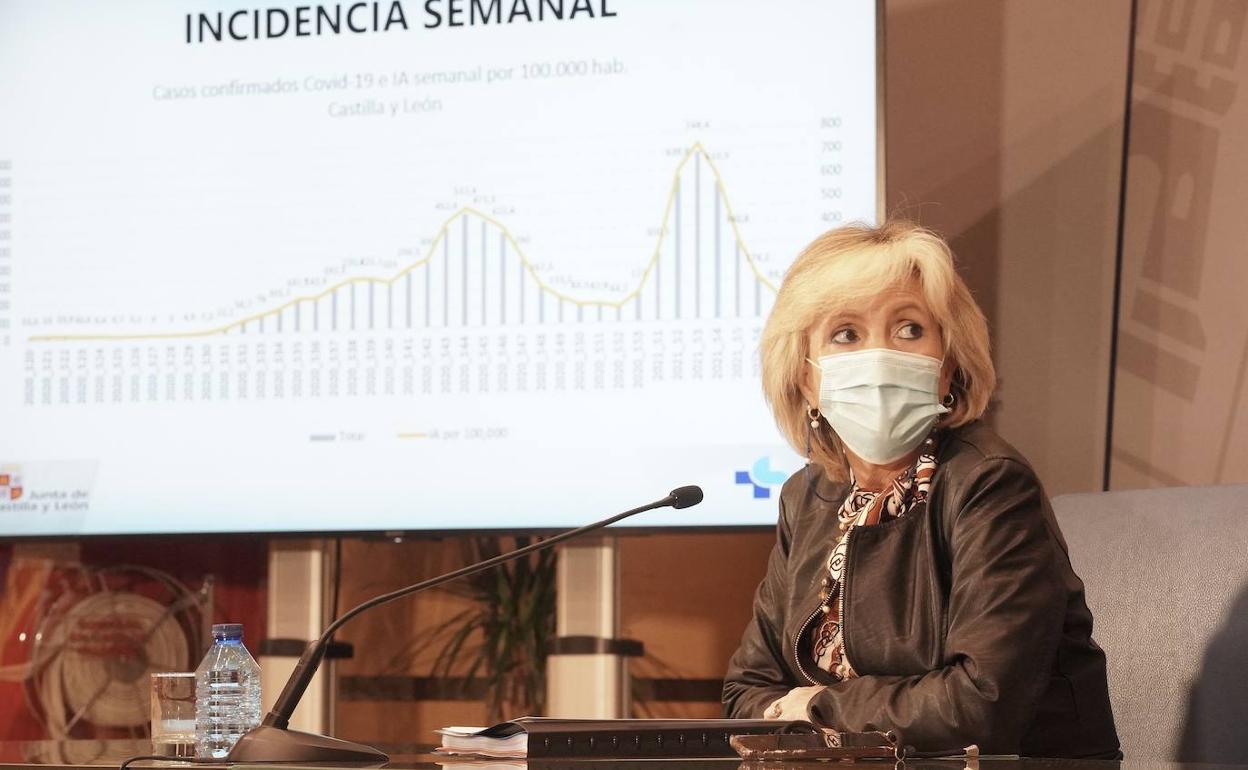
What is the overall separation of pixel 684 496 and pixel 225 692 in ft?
2.28

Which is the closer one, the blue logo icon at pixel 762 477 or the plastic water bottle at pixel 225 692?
the plastic water bottle at pixel 225 692

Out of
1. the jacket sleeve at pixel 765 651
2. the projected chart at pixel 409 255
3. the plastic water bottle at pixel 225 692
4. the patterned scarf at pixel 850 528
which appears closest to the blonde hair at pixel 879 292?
the patterned scarf at pixel 850 528

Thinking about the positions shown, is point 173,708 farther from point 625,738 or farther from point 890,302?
point 890,302

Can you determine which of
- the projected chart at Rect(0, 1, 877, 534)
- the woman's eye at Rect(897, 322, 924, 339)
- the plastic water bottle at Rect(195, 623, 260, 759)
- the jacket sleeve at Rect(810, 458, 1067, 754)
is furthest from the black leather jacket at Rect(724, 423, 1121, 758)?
the projected chart at Rect(0, 1, 877, 534)

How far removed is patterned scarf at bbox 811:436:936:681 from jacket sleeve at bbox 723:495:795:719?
12 centimetres

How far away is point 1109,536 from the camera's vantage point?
2064 mm

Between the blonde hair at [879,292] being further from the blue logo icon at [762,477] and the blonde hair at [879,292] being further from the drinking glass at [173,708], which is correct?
the drinking glass at [173,708]

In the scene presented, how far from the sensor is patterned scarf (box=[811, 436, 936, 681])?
5.87 ft

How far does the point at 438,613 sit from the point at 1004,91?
1.54m

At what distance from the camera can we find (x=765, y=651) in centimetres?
200

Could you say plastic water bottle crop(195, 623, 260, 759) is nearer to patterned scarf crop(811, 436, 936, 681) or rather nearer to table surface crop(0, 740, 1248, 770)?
table surface crop(0, 740, 1248, 770)

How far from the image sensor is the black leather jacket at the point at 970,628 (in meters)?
1.58

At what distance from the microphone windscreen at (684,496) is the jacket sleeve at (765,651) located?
1.39 feet

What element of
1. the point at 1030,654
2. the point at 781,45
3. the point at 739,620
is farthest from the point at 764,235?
the point at 1030,654
